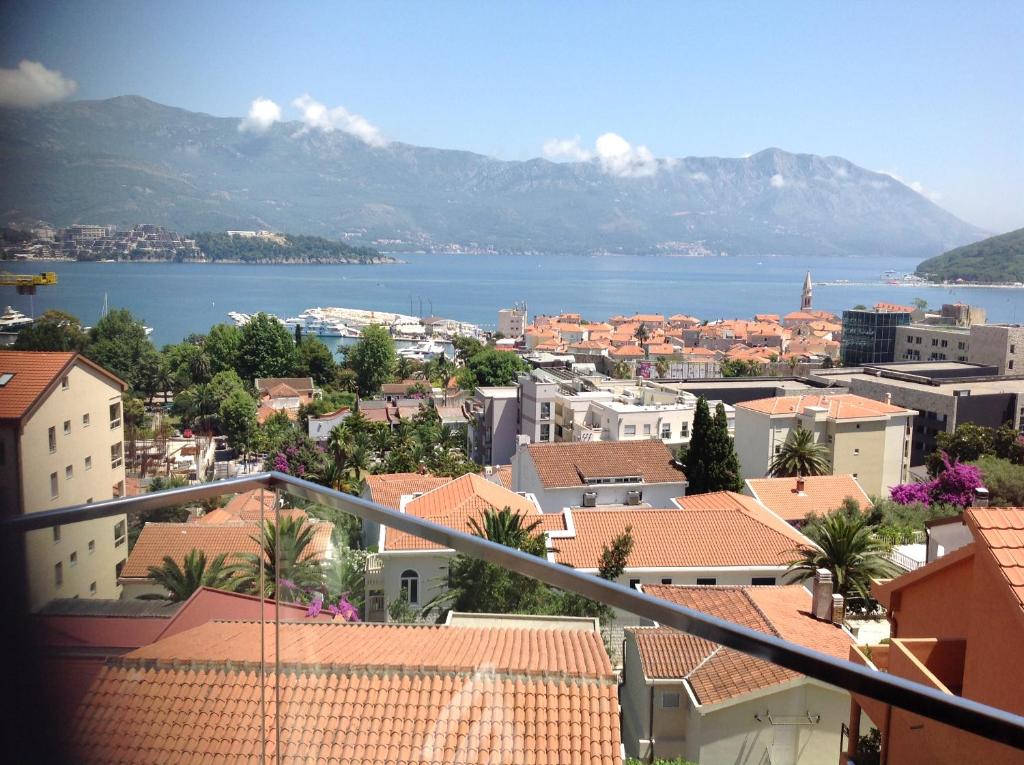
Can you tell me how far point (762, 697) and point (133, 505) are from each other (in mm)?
718

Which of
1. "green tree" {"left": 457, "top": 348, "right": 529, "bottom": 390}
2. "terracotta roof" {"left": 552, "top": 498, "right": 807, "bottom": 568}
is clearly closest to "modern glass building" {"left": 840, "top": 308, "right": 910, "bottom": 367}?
"green tree" {"left": 457, "top": 348, "right": 529, "bottom": 390}

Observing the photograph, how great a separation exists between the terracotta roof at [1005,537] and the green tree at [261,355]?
2954 centimetres

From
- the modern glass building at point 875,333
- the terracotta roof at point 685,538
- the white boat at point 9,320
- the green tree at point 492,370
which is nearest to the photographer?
the white boat at point 9,320

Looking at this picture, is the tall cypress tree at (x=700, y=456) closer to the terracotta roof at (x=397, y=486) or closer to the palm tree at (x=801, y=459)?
the palm tree at (x=801, y=459)

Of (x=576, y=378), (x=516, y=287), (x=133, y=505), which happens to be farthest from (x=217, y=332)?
(x=516, y=287)

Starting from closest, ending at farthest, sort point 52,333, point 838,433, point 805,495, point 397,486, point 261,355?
point 52,333 → point 397,486 → point 805,495 → point 838,433 → point 261,355

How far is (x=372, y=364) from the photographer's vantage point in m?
29.5

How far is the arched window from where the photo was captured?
929 mm

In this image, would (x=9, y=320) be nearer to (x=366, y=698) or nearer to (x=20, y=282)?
(x=20, y=282)

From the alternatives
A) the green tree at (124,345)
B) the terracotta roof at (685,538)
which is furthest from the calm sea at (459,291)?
the terracotta roof at (685,538)

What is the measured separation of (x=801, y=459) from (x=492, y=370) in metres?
16.8

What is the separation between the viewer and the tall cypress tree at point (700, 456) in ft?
40.0

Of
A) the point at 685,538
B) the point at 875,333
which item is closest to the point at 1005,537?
the point at 685,538

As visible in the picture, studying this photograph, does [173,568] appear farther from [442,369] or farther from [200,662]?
[442,369]
